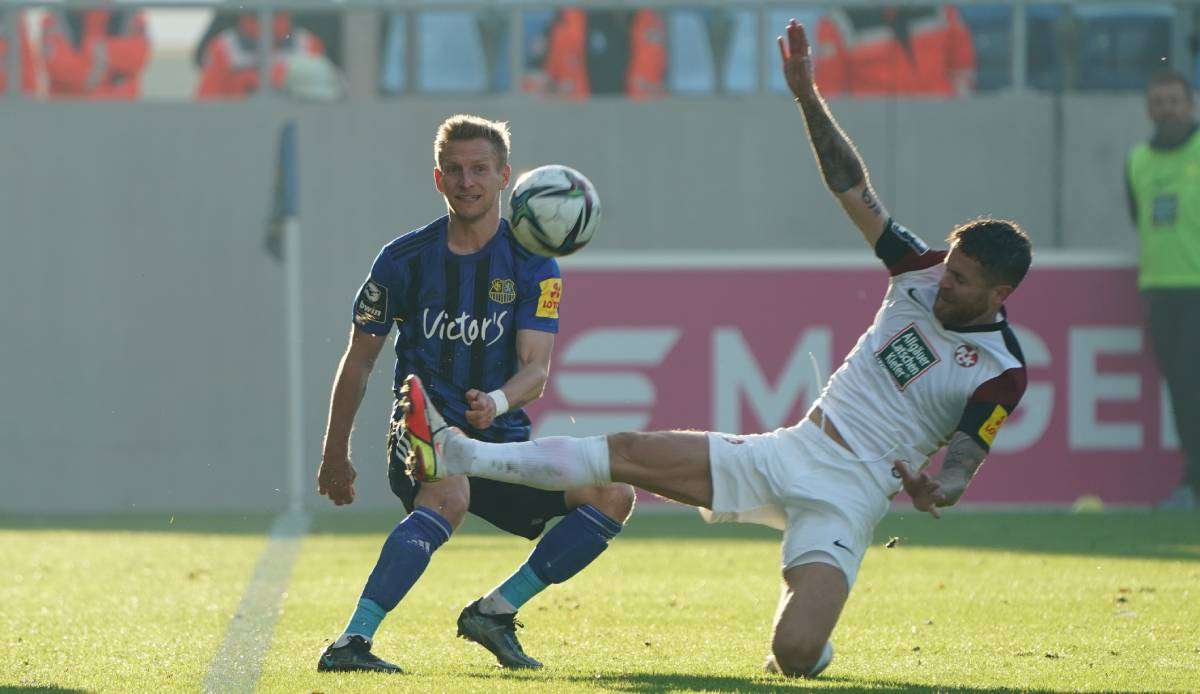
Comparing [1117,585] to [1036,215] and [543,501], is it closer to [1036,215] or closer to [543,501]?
[543,501]

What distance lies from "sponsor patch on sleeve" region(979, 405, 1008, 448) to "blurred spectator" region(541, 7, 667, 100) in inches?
359

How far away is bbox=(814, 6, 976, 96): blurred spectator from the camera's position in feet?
49.0

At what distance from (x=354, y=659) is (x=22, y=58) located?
10206 millimetres

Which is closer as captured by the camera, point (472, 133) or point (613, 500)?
point (472, 133)

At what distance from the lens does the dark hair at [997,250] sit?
20.0 feet

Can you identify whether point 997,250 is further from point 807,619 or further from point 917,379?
point 807,619

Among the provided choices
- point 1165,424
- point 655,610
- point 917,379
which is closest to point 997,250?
point 917,379

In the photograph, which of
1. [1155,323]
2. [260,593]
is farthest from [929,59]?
[260,593]

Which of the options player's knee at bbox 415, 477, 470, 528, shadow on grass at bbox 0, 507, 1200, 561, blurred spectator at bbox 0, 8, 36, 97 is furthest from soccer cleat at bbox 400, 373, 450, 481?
blurred spectator at bbox 0, 8, 36, 97

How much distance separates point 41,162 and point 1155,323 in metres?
8.15

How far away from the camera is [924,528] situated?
39.0 feet

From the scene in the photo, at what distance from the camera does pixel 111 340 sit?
1484cm

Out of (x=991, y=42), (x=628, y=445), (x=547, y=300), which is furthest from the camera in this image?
(x=991, y=42)

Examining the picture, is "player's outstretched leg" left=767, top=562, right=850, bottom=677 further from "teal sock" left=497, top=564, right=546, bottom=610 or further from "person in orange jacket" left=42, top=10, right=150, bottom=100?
"person in orange jacket" left=42, top=10, right=150, bottom=100
